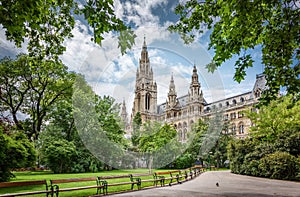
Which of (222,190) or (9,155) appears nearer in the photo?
(222,190)

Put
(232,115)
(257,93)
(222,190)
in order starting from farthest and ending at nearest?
(232,115) < (257,93) < (222,190)

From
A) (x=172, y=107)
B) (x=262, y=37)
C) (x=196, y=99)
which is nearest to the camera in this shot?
(x=262, y=37)

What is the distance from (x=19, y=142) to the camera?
13180mm

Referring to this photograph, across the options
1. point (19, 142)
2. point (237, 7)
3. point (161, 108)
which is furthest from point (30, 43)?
point (161, 108)

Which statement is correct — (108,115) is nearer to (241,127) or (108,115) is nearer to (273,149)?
(273,149)

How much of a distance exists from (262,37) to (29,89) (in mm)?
26923

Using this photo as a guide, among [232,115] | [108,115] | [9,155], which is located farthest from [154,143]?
[232,115]

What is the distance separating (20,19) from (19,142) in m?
11.0

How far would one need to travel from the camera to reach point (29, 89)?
27266 mm

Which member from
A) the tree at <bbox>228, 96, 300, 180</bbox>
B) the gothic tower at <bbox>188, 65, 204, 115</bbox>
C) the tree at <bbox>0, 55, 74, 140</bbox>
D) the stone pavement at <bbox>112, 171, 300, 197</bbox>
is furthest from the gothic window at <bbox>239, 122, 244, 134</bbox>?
the stone pavement at <bbox>112, 171, 300, 197</bbox>

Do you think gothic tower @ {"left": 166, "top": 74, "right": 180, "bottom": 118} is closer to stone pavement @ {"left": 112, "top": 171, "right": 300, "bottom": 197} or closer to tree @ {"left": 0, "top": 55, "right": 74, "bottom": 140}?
tree @ {"left": 0, "top": 55, "right": 74, "bottom": 140}

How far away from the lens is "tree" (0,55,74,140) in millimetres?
25188

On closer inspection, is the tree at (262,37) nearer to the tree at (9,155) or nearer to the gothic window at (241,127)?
the tree at (9,155)

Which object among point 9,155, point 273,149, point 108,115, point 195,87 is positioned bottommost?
point 9,155
